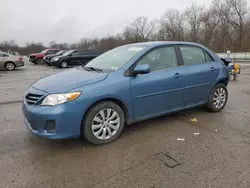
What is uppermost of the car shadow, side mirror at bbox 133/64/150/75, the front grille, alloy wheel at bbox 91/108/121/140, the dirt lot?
side mirror at bbox 133/64/150/75

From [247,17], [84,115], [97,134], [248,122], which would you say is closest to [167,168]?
[97,134]

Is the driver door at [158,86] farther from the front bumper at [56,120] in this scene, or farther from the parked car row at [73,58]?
the parked car row at [73,58]

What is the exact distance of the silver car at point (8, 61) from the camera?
16.1 meters

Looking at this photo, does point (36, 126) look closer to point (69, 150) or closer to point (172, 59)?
point (69, 150)

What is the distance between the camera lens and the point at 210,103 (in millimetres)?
4656

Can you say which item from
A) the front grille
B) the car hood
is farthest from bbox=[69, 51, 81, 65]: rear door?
the front grille

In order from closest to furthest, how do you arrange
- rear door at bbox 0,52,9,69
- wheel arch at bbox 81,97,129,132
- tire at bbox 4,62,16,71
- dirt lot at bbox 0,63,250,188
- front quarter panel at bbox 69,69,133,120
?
1. dirt lot at bbox 0,63,250,188
2. front quarter panel at bbox 69,69,133,120
3. wheel arch at bbox 81,97,129,132
4. rear door at bbox 0,52,9,69
5. tire at bbox 4,62,16,71

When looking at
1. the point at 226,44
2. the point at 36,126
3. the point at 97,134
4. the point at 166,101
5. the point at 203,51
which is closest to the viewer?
the point at 36,126

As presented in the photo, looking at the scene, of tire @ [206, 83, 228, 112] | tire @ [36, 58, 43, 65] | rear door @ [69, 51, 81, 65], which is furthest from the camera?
tire @ [36, 58, 43, 65]

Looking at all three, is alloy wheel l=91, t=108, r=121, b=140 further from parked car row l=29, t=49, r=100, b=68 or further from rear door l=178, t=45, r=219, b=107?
parked car row l=29, t=49, r=100, b=68

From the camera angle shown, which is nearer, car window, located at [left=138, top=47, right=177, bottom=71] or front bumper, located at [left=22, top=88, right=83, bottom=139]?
front bumper, located at [left=22, top=88, right=83, bottom=139]

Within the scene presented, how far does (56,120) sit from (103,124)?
28.8 inches

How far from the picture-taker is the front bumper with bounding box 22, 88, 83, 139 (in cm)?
290

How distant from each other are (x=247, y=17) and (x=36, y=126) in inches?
1859
